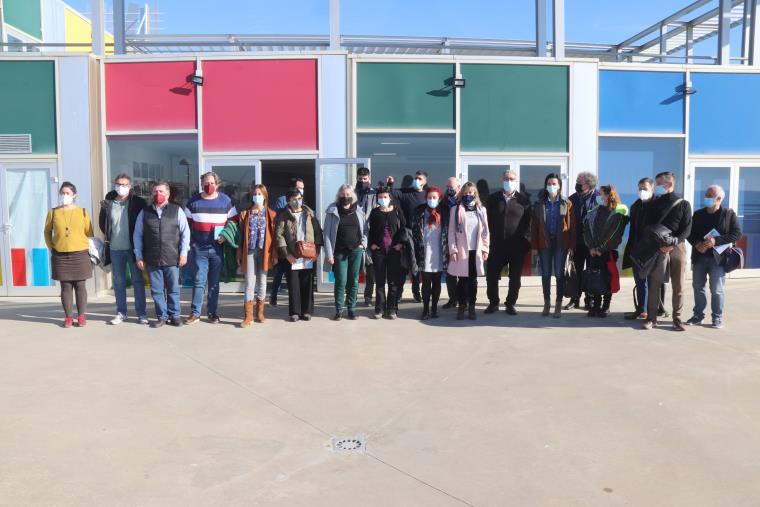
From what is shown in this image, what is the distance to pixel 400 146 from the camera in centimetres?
1042

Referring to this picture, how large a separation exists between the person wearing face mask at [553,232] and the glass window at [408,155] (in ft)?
8.80

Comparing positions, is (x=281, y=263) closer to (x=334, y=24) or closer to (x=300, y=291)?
(x=300, y=291)

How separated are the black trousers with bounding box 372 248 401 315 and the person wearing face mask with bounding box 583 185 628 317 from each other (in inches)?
93.4

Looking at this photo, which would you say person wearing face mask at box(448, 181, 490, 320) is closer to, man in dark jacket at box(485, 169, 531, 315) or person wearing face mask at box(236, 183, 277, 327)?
man in dark jacket at box(485, 169, 531, 315)

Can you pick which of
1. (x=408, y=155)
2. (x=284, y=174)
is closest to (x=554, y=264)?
(x=408, y=155)

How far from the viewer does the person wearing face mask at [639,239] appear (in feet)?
24.8

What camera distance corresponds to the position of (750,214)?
11.4 metres

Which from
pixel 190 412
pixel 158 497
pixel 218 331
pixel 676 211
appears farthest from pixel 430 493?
pixel 676 211

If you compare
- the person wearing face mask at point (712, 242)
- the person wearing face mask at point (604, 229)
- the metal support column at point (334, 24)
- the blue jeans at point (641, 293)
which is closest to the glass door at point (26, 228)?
the metal support column at point (334, 24)

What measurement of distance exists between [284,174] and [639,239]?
6962 mm

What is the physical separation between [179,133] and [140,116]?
2.33 ft

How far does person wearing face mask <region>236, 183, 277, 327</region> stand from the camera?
7676 mm

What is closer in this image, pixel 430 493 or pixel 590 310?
pixel 430 493

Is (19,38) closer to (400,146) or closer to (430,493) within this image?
(400,146)
